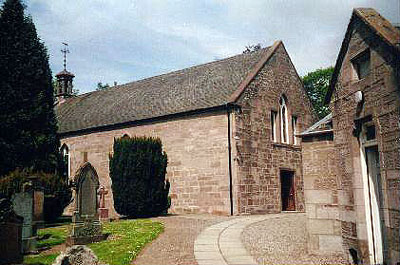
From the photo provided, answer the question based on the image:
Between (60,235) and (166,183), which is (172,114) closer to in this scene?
(166,183)

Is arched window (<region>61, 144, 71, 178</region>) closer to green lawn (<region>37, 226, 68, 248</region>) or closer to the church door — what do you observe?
green lawn (<region>37, 226, 68, 248</region>)

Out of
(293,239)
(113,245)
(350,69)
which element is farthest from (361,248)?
(113,245)

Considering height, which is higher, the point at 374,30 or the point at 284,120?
the point at 284,120

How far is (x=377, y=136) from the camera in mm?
7500

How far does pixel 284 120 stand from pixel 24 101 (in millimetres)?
15108

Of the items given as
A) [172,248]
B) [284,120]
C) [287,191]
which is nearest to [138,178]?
[287,191]

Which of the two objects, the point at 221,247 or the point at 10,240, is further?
the point at 221,247

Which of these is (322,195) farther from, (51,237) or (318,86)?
(318,86)

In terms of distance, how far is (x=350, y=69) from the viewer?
880 centimetres

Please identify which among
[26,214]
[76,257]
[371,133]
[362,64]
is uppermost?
[362,64]

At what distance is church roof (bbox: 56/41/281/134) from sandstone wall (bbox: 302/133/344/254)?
9.50 metres

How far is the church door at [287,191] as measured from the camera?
22.2 metres

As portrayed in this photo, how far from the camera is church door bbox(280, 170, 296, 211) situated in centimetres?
2219

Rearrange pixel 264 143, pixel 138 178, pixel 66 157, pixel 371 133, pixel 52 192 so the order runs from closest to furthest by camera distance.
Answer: pixel 371 133, pixel 52 192, pixel 138 178, pixel 264 143, pixel 66 157
